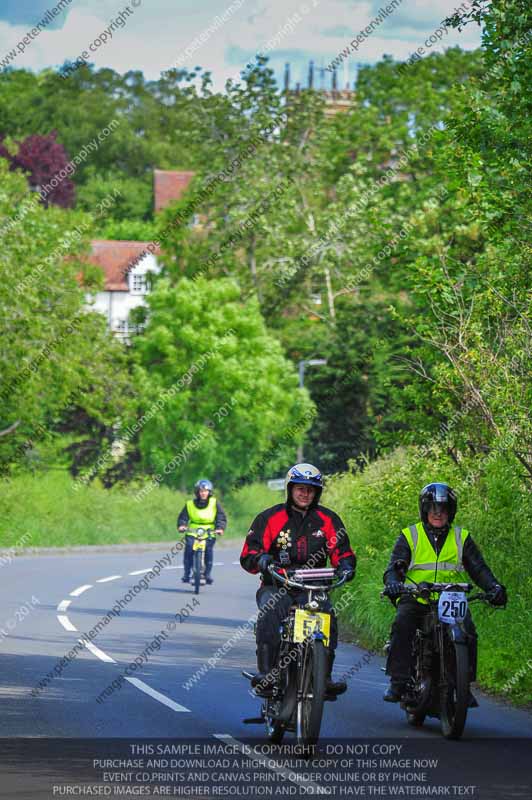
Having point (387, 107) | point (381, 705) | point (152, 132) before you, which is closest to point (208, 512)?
point (381, 705)

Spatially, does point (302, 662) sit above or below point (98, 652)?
above

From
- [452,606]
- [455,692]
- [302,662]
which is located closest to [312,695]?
[302,662]

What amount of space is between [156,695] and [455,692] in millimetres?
3265

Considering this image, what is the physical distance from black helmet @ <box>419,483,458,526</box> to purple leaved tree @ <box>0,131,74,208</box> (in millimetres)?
68562

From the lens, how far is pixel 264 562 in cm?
1063

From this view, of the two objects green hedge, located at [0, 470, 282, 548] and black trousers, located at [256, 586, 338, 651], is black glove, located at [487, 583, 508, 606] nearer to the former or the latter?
black trousers, located at [256, 586, 338, 651]

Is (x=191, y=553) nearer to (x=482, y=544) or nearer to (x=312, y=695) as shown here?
(x=482, y=544)

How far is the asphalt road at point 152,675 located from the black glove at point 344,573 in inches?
47.9

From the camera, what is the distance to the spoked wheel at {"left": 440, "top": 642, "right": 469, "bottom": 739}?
1098 cm

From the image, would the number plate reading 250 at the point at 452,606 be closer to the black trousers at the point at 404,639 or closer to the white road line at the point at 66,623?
the black trousers at the point at 404,639

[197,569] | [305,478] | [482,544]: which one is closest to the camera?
[305,478]

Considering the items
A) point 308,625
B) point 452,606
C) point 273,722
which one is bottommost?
point 273,722

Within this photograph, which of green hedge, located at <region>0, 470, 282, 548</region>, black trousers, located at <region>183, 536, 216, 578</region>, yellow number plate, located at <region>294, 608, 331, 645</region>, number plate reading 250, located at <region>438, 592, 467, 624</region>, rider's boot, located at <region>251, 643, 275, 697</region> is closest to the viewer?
yellow number plate, located at <region>294, 608, 331, 645</region>

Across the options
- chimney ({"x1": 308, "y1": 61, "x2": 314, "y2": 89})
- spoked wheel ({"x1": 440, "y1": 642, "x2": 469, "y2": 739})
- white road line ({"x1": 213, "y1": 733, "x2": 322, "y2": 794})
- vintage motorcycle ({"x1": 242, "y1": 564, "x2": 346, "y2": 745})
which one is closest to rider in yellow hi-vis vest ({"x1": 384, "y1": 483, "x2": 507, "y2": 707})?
spoked wheel ({"x1": 440, "y1": 642, "x2": 469, "y2": 739})
